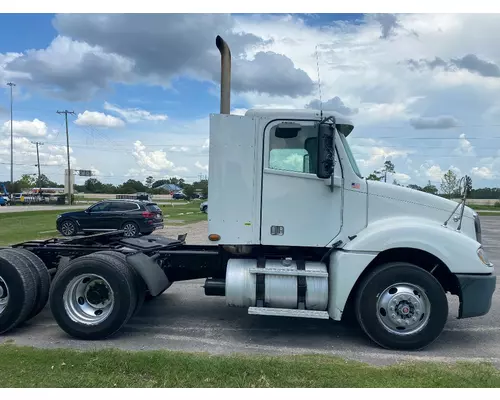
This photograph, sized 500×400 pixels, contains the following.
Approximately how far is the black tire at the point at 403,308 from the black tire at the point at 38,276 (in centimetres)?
409

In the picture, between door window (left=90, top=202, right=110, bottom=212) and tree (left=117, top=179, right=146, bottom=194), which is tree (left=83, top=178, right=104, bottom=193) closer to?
tree (left=117, top=179, right=146, bottom=194)

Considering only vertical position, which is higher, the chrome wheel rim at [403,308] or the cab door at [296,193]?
the cab door at [296,193]

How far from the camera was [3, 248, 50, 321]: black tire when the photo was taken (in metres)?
5.93

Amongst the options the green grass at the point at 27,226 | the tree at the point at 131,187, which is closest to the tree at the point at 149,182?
the tree at the point at 131,187

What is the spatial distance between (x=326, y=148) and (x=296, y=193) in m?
A: 0.72

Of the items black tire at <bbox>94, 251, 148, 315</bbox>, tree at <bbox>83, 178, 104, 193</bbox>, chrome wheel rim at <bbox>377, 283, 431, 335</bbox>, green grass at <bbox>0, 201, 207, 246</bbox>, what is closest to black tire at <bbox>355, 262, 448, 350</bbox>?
chrome wheel rim at <bbox>377, 283, 431, 335</bbox>

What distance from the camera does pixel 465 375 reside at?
438 cm

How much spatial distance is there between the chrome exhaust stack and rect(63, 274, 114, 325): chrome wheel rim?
2.67 meters

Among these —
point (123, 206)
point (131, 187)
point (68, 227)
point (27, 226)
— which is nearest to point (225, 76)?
point (123, 206)

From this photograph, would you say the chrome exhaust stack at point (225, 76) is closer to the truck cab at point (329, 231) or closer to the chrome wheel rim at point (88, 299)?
the truck cab at point (329, 231)

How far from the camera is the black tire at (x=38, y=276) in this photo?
5926 mm

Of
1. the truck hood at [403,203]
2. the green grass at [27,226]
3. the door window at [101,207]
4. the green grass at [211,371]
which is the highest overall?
the truck hood at [403,203]

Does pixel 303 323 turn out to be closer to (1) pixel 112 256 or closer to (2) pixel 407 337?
(2) pixel 407 337

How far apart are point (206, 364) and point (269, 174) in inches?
94.2
